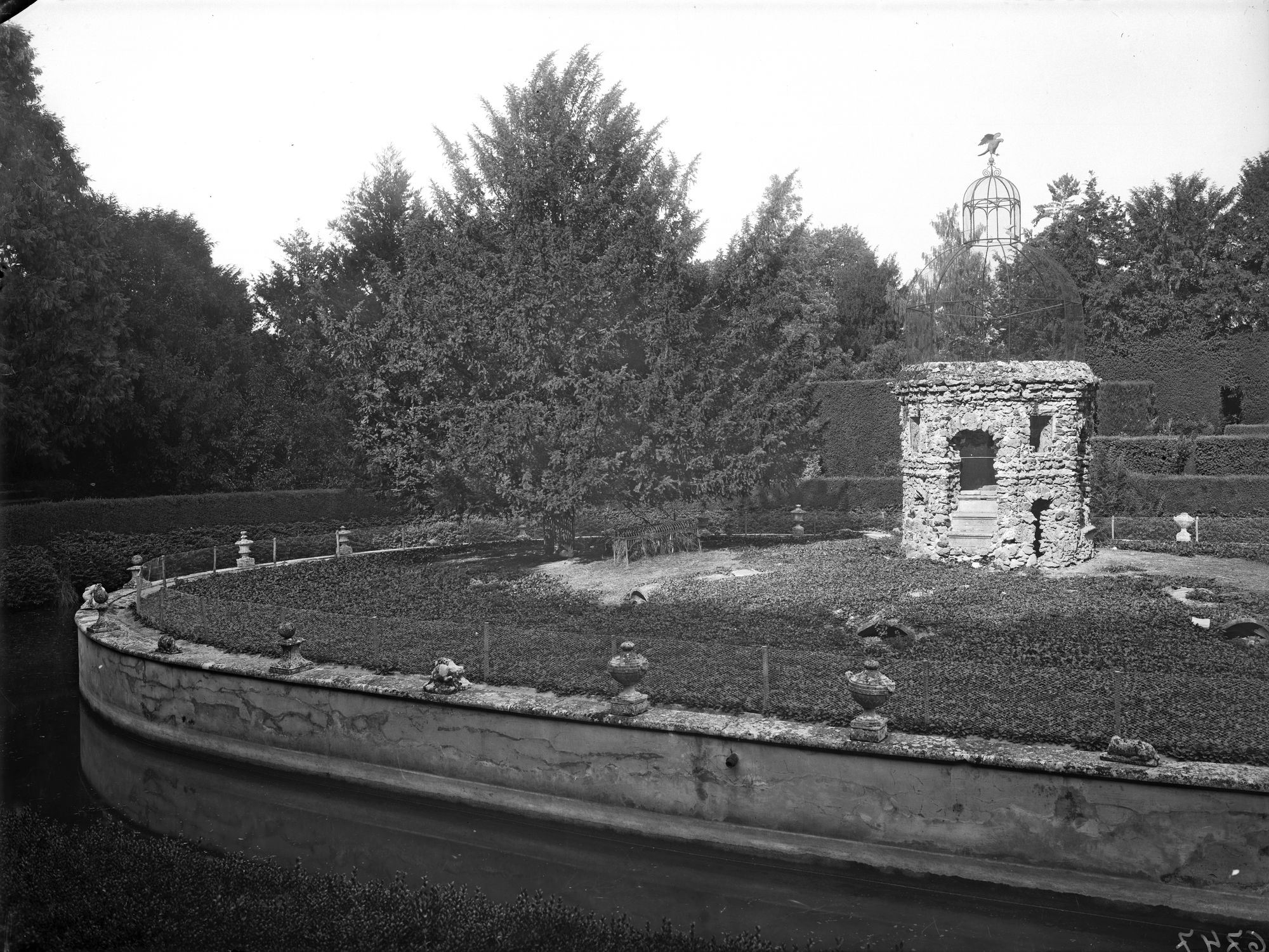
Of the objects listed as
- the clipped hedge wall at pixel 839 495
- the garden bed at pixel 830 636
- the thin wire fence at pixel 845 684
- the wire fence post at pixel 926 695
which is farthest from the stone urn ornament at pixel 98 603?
the clipped hedge wall at pixel 839 495

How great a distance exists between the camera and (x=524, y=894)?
9.71 m

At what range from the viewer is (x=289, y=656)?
15.0 meters

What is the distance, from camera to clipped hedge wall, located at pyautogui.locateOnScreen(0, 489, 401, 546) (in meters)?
30.3

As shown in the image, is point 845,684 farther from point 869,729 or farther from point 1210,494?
point 1210,494

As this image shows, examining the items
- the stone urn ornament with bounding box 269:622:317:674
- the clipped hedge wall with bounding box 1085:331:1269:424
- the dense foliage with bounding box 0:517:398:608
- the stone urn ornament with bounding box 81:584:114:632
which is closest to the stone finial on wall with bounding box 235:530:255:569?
the dense foliage with bounding box 0:517:398:608

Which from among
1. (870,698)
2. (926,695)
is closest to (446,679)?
(870,698)

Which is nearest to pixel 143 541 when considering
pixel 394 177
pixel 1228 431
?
pixel 394 177

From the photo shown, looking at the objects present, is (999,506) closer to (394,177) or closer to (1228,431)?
(1228,431)

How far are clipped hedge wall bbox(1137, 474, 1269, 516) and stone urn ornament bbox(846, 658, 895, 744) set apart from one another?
930 inches

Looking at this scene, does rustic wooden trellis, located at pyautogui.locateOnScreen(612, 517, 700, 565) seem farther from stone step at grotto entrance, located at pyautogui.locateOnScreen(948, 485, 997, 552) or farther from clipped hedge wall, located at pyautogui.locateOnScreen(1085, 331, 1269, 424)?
clipped hedge wall, located at pyautogui.locateOnScreen(1085, 331, 1269, 424)

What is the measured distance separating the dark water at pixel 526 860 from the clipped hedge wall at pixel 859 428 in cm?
2832

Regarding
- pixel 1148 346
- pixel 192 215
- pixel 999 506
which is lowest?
pixel 999 506

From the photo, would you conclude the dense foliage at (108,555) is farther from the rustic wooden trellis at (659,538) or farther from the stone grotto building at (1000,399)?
the stone grotto building at (1000,399)

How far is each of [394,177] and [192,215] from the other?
417 inches
